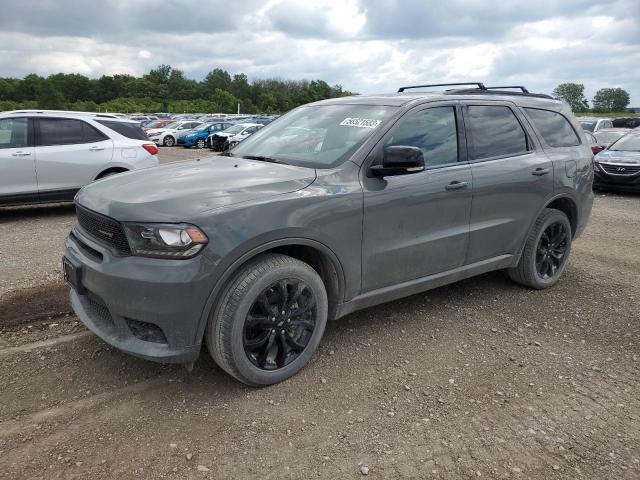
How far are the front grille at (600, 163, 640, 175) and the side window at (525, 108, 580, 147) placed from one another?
7.91 m

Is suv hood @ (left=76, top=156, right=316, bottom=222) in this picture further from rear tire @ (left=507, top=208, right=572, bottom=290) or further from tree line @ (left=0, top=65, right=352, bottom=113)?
tree line @ (left=0, top=65, right=352, bottom=113)

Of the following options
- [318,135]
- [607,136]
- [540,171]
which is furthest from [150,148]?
[607,136]

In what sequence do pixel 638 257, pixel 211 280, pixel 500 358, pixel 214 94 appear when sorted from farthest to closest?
pixel 214 94 < pixel 638 257 < pixel 500 358 < pixel 211 280

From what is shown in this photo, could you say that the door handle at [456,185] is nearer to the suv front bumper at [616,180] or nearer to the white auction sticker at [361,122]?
the white auction sticker at [361,122]

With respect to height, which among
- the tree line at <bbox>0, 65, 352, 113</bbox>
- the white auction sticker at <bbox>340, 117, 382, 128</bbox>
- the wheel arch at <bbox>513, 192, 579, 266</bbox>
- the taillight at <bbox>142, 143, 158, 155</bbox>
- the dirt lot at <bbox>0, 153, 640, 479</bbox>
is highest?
the tree line at <bbox>0, 65, 352, 113</bbox>

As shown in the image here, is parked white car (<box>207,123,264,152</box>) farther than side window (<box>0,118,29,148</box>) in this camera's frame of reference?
Yes

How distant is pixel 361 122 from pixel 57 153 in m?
6.17

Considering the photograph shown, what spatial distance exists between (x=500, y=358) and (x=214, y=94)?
99247 mm

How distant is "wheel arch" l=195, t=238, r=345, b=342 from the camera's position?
9.64 feet

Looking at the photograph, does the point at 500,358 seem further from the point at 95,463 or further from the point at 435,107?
the point at 95,463

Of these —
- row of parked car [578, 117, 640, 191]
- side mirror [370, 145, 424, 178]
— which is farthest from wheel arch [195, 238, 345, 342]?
row of parked car [578, 117, 640, 191]

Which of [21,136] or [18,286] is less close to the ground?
[21,136]

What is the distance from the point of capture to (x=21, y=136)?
8133 mm

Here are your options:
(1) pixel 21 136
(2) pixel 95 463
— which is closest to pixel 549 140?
(2) pixel 95 463
